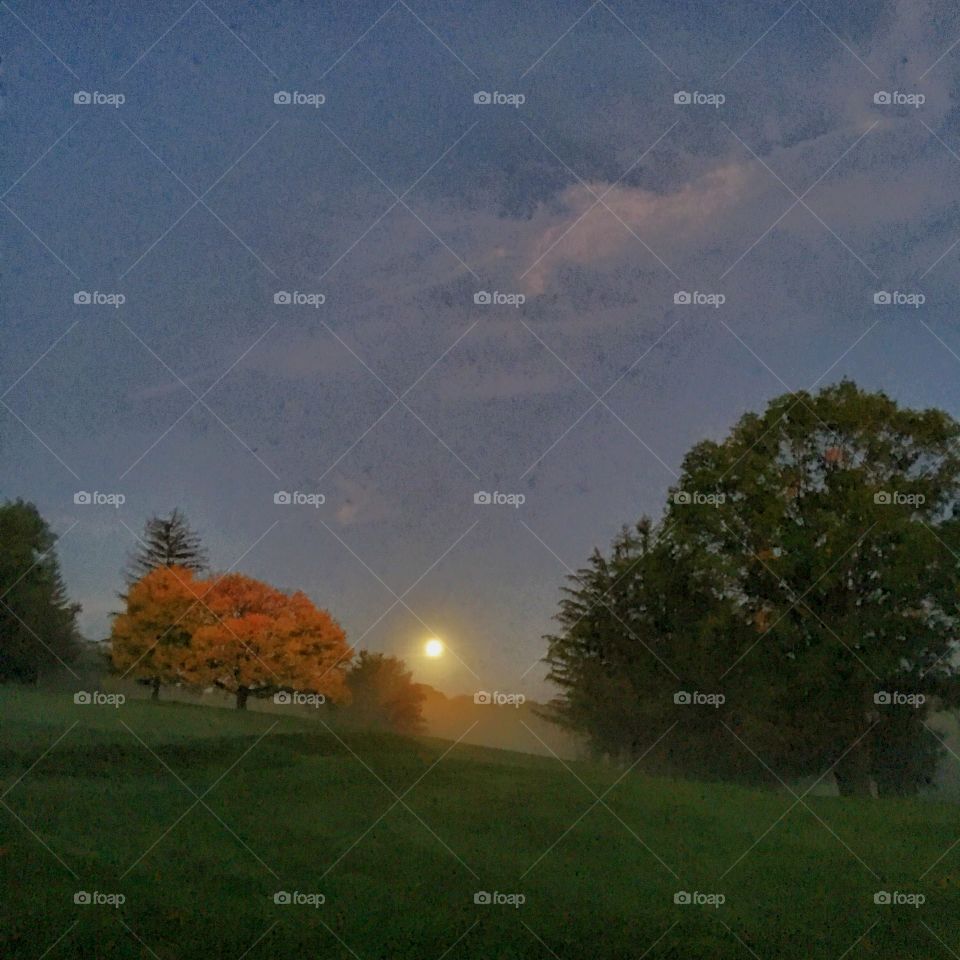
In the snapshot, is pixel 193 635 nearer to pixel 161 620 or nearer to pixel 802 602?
pixel 161 620

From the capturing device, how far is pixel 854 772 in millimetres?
19422

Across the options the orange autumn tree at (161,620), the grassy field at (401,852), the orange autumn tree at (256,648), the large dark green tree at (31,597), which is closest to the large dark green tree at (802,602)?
the grassy field at (401,852)

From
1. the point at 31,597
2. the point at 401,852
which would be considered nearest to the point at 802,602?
the point at 401,852

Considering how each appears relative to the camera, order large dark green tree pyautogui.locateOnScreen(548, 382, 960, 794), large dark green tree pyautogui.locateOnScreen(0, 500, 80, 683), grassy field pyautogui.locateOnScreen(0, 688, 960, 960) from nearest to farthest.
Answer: grassy field pyautogui.locateOnScreen(0, 688, 960, 960)
large dark green tree pyautogui.locateOnScreen(0, 500, 80, 683)
large dark green tree pyautogui.locateOnScreen(548, 382, 960, 794)

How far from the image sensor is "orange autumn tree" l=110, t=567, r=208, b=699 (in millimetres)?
18016

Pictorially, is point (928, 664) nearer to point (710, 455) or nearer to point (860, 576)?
point (860, 576)

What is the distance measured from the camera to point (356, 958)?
14.4 m

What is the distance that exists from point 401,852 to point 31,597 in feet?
23.6

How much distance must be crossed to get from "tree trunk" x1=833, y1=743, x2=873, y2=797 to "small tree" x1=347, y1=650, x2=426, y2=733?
747cm

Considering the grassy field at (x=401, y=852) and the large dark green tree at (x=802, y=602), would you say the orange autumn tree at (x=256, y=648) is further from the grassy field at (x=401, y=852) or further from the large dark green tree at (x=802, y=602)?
the large dark green tree at (x=802, y=602)

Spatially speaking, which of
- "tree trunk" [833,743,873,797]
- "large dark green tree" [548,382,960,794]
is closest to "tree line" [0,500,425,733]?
"large dark green tree" [548,382,960,794]

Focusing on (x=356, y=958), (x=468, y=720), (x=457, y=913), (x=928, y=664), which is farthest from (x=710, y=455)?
(x=356, y=958)

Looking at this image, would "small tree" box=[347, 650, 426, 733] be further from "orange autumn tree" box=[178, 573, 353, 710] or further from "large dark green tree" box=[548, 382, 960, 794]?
"large dark green tree" box=[548, 382, 960, 794]

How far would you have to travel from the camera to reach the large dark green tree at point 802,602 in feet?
62.4
